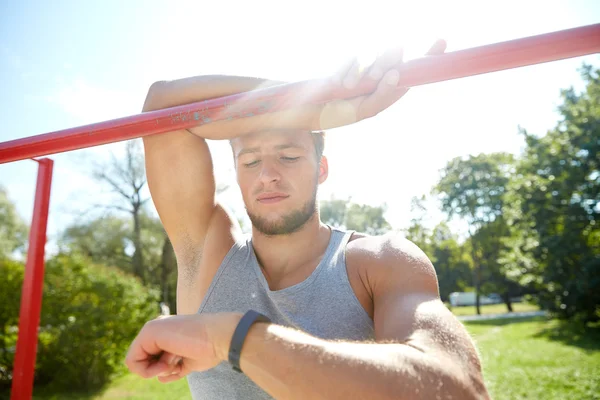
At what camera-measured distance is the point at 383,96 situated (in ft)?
4.27

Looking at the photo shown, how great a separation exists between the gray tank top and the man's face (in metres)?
0.20

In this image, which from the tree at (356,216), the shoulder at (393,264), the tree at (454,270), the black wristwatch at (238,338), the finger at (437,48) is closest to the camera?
the black wristwatch at (238,338)

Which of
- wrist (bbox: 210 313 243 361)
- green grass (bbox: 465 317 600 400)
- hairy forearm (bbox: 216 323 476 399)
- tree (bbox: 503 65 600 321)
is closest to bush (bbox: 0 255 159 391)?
green grass (bbox: 465 317 600 400)

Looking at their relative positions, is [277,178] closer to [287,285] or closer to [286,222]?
[286,222]

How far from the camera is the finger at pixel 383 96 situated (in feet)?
4.10

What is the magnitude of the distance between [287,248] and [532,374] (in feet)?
22.9

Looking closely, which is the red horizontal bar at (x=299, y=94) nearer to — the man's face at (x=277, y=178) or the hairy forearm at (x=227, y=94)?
the hairy forearm at (x=227, y=94)

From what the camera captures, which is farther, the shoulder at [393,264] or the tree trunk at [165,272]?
the tree trunk at [165,272]

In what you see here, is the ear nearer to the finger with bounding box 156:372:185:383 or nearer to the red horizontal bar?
the red horizontal bar

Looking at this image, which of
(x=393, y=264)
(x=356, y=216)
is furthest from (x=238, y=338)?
(x=356, y=216)

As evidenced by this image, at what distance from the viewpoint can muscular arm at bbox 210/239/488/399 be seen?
0.89m

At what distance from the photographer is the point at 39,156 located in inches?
66.2

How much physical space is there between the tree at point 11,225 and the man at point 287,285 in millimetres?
25817

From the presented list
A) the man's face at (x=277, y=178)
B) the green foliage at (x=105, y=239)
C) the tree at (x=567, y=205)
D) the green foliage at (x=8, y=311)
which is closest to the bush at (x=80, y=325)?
the green foliage at (x=8, y=311)
